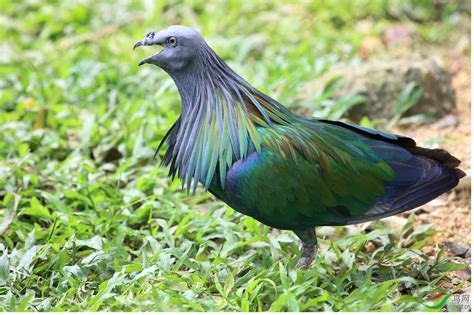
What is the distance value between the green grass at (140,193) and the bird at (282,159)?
350 millimetres

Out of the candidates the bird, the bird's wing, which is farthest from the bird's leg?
the bird's wing

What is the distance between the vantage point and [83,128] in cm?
618

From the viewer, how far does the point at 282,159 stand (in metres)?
4.26

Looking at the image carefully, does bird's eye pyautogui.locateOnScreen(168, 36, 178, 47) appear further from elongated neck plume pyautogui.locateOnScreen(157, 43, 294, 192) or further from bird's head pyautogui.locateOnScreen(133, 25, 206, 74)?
elongated neck plume pyautogui.locateOnScreen(157, 43, 294, 192)

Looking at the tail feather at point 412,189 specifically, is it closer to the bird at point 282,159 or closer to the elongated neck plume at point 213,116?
the bird at point 282,159

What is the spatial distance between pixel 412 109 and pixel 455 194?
1384 millimetres

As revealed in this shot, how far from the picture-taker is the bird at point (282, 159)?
14.0 ft

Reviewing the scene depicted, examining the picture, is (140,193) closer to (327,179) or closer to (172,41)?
(172,41)

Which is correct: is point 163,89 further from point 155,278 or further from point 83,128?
point 155,278

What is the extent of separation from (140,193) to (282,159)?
1.43m

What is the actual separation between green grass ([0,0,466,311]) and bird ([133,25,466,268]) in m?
0.35

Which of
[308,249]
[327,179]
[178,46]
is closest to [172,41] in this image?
[178,46]

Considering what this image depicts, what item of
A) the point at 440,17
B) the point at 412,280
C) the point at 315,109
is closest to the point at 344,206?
the point at 412,280

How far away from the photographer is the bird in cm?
426
